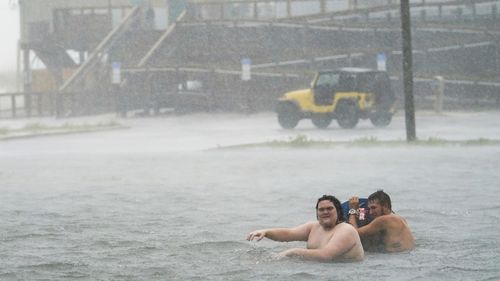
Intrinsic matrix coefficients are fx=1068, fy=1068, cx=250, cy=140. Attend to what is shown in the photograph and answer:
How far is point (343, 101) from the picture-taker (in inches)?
1331

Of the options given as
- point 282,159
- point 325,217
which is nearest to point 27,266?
point 325,217

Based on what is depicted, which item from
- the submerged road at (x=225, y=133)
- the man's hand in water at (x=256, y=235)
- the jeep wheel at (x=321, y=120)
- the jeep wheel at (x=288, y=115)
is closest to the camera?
the man's hand in water at (x=256, y=235)

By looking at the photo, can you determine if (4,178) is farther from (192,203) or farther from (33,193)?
(192,203)

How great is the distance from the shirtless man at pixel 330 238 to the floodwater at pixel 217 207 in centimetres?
12

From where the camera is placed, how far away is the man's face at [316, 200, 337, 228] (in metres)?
9.85

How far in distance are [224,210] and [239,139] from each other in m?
15.9

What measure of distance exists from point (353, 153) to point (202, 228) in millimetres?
11750

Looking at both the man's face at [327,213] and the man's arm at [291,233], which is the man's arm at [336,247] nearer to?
the man's face at [327,213]

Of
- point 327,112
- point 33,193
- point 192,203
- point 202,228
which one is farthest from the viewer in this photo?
point 327,112

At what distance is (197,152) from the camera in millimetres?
25875

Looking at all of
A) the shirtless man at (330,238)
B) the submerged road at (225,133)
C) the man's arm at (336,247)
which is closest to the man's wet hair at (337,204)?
the shirtless man at (330,238)

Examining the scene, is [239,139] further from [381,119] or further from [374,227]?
[374,227]

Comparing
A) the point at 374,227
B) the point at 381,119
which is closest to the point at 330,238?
the point at 374,227

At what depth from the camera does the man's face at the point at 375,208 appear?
10422mm
